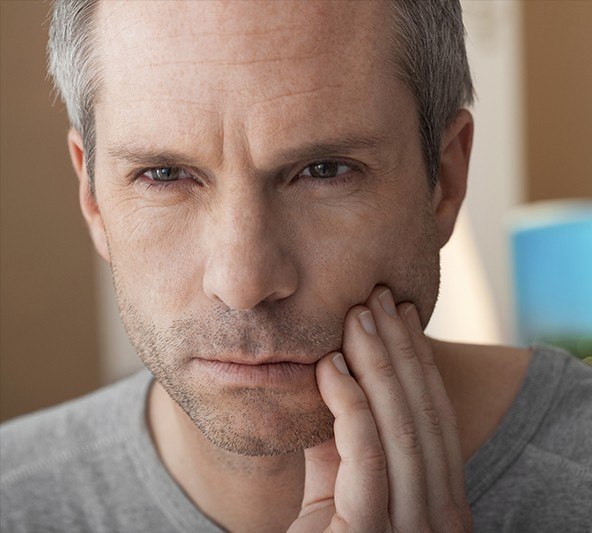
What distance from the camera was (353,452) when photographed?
4.16ft

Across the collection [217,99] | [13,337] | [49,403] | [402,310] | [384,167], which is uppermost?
[217,99]

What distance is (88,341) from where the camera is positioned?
3.99 metres

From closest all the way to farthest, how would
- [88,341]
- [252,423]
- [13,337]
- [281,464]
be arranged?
[252,423], [281,464], [13,337], [88,341]

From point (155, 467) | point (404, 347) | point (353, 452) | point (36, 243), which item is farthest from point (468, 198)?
point (353, 452)

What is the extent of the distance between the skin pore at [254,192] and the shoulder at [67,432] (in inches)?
15.8

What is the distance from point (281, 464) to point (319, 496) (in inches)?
6.5

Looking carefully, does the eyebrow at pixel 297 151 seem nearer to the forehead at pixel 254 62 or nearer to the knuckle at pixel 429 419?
the forehead at pixel 254 62

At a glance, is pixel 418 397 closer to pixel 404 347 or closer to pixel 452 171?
pixel 404 347

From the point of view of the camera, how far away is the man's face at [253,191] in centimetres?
118

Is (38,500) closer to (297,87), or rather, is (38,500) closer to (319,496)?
(319,496)

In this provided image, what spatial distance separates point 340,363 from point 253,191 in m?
0.26

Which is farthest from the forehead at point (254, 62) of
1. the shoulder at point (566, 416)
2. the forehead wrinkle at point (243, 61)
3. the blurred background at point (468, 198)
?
the blurred background at point (468, 198)

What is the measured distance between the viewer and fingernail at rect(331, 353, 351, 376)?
1.28 m

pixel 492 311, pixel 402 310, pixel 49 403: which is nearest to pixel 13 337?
pixel 49 403
